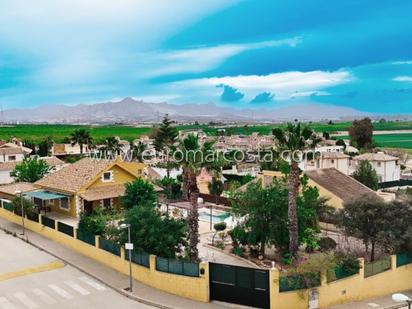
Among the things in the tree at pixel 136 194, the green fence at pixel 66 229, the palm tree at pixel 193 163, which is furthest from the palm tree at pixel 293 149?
the tree at pixel 136 194

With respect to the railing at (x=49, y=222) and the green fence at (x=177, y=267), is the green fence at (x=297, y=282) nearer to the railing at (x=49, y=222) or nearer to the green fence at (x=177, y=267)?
the green fence at (x=177, y=267)

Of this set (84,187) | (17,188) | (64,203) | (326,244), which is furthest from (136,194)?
(326,244)

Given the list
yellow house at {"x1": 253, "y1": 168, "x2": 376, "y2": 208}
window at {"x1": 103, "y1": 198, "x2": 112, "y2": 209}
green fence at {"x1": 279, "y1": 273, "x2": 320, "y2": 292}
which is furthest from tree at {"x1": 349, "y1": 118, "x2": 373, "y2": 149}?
green fence at {"x1": 279, "y1": 273, "x2": 320, "y2": 292}

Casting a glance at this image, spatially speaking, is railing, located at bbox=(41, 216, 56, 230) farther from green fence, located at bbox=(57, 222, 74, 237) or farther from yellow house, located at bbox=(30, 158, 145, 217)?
yellow house, located at bbox=(30, 158, 145, 217)

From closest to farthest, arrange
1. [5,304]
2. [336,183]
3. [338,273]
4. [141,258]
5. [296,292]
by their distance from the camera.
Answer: [296,292], [338,273], [5,304], [141,258], [336,183]

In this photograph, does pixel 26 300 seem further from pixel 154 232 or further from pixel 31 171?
pixel 31 171

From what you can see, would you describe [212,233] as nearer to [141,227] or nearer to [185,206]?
[185,206]
